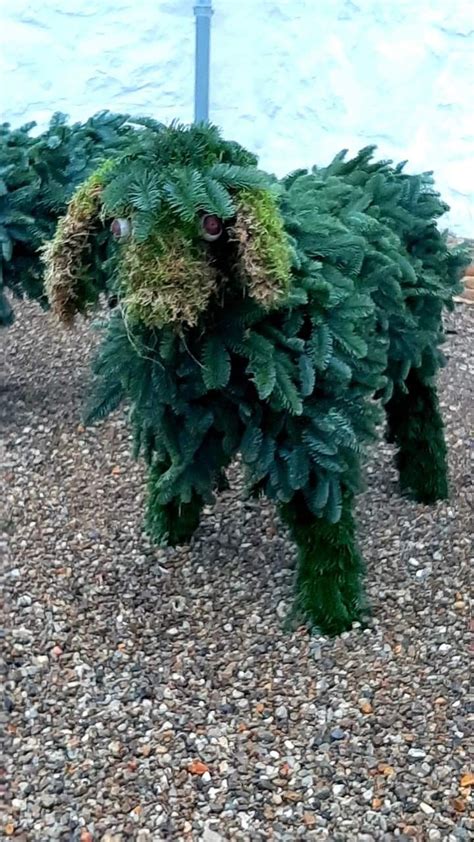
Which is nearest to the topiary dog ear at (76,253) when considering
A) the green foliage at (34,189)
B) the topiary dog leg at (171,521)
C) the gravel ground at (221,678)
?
the topiary dog leg at (171,521)

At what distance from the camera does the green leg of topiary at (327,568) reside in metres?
2.66

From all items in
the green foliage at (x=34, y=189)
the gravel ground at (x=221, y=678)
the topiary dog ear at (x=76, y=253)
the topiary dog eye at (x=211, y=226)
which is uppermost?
the topiary dog eye at (x=211, y=226)

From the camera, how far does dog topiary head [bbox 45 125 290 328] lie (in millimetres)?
2059

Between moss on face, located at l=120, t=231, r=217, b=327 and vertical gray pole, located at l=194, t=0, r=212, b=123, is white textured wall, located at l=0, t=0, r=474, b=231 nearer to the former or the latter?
vertical gray pole, located at l=194, t=0, r=212, b=123

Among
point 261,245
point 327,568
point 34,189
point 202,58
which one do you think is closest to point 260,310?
point 261,245

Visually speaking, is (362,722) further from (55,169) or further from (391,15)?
(391,15)

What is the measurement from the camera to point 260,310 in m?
2.28

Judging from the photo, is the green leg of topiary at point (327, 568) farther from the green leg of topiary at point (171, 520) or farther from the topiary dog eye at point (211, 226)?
the topiary dog eye at point (211, 226)

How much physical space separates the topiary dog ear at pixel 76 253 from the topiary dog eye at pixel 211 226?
0.26 m

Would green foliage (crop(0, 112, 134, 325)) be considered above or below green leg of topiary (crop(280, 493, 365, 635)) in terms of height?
above

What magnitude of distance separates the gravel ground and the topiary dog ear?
1.05 meters

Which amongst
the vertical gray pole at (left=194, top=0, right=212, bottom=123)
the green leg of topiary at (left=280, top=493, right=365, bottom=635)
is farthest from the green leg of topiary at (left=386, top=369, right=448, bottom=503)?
the vertical gray pole at (left=194, top=0, right=212, bottom=123)

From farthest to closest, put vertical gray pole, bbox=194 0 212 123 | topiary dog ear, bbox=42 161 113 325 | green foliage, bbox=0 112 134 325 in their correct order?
1. vertical gray pole, bbox=194 0 212 123
2. green foliage, bbox=0 112 134 325
3. topiary dog ear, bbox=42 161 113 325

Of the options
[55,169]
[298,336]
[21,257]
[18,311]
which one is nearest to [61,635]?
[298,336]
